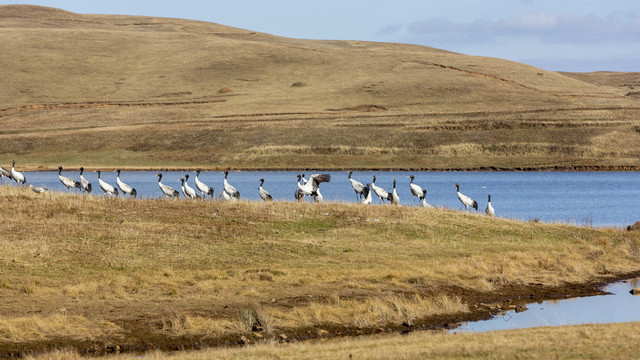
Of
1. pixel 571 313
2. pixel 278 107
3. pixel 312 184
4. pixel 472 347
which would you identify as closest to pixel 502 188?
pixel 312 184

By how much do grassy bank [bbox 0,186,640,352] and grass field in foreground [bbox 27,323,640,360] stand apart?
2.04 m

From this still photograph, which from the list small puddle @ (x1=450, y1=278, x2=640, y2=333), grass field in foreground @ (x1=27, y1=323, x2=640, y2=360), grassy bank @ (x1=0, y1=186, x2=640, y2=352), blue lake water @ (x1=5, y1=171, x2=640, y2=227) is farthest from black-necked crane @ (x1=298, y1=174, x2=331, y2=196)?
grass field in foreground @ (x1=27, y1=323, x2=640, y2=360)

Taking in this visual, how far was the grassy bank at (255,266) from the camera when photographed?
17.8 metres

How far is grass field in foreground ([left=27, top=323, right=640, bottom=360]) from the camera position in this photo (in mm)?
13719

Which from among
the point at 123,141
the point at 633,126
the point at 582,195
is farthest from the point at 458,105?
the point at 582,195

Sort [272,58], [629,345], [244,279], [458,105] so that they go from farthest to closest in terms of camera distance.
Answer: [272,58], [458,105], [244,279], [629,345]

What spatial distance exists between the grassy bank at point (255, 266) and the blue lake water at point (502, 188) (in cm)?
708

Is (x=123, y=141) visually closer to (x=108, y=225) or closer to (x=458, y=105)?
(x=458, y=105)

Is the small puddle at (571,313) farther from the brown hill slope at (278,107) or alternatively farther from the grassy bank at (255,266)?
the brown hill slope at (278,107)

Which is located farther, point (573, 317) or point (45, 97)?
point (45, 97)

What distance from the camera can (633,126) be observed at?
3666 inches

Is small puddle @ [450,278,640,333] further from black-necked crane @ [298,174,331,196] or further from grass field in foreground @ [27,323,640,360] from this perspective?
black-necked crane @ [298,174,331,196]

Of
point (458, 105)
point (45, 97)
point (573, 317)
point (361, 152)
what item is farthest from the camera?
point (45, 97)

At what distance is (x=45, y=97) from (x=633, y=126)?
254ft
